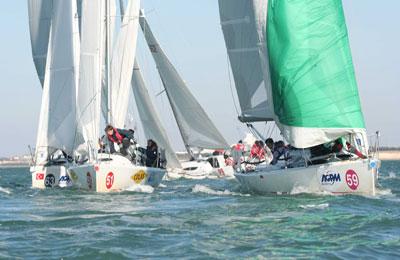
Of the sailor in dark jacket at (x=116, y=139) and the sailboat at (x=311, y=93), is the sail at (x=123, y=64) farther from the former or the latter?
the sailboat at (x=311, y=93)

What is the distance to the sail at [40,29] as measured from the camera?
3744 centimetres

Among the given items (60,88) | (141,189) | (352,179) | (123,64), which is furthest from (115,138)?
(352,179)

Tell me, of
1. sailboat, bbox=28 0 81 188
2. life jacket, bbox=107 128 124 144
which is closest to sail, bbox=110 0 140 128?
sailboat, bbox=28 0 81 188

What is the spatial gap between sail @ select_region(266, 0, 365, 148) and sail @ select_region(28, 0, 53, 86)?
17503 millimetres

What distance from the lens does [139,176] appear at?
2627 centimetres

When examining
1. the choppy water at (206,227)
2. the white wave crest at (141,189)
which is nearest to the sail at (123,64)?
the white wave crest at (141,189)

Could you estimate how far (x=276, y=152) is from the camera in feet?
75.5

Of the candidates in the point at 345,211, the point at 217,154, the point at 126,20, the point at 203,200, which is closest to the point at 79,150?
the point at 126,20

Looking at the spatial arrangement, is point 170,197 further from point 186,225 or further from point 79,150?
point 186,225

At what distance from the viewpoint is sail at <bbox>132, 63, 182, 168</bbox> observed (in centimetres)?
3612

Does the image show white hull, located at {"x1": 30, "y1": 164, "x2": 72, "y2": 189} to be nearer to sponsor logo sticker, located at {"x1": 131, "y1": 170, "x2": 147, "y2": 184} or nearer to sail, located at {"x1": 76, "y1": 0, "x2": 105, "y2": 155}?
sail, located at {"x1": 76, "y1": 0, "x2": 105, "y2": 155}

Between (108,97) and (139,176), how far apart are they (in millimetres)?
3766

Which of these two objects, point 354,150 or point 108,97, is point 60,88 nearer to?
point 108,97

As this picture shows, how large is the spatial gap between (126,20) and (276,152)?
10.8 m
